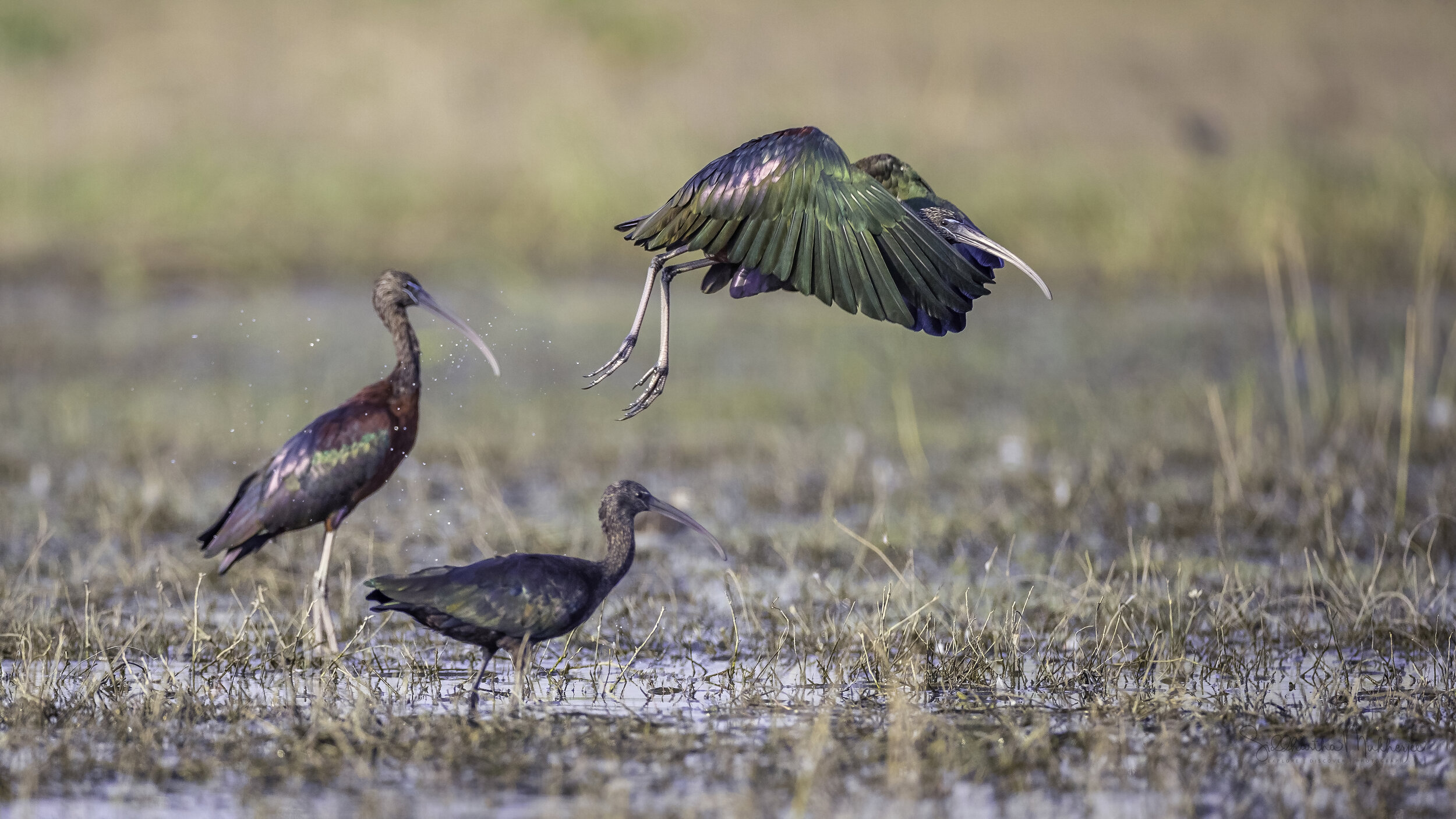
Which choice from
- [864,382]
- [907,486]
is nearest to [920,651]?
[907,486]

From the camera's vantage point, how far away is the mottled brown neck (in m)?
5.63

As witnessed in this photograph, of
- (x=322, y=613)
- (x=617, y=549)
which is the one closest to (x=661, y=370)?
(x=617, y=549)

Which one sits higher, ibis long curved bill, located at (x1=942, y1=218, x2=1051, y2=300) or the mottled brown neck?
ibis long curved bill, located at (x1=942, y1=218, x2=1051, y2=300)

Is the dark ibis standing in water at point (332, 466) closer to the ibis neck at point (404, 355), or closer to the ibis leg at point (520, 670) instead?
the ibis neck at point (404, 355)

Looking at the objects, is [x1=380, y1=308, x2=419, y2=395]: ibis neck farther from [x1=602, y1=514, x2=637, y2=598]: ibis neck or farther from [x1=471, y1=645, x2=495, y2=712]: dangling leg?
[x1=471, y1=645, x2=495, y2=712]: dangling leg

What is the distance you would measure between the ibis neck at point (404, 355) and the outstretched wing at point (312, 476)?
13 cm

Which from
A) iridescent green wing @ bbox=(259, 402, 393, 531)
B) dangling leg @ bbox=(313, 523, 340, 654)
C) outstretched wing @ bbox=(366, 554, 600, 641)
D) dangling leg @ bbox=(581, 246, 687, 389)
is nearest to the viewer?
outstretched wing @ bbox=(366, 554, 600, 641)

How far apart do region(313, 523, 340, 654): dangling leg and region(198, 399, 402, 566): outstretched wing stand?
7.6 inches

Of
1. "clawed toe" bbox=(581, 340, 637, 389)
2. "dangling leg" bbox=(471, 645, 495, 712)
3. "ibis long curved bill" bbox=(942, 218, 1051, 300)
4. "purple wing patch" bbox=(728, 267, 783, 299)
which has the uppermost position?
"ibis long curved bill" bbox=(942, 218, 1051, 300)

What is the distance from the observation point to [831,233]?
17.5 feet

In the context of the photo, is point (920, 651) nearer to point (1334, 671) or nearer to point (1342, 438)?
point (1334, 671)

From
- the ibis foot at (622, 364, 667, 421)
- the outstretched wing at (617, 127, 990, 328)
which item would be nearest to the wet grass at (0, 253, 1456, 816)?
the ibis foot at (622, 364, 667, 421)

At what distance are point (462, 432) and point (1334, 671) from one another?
5.84 meters

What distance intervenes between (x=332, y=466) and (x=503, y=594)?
1.10 m
